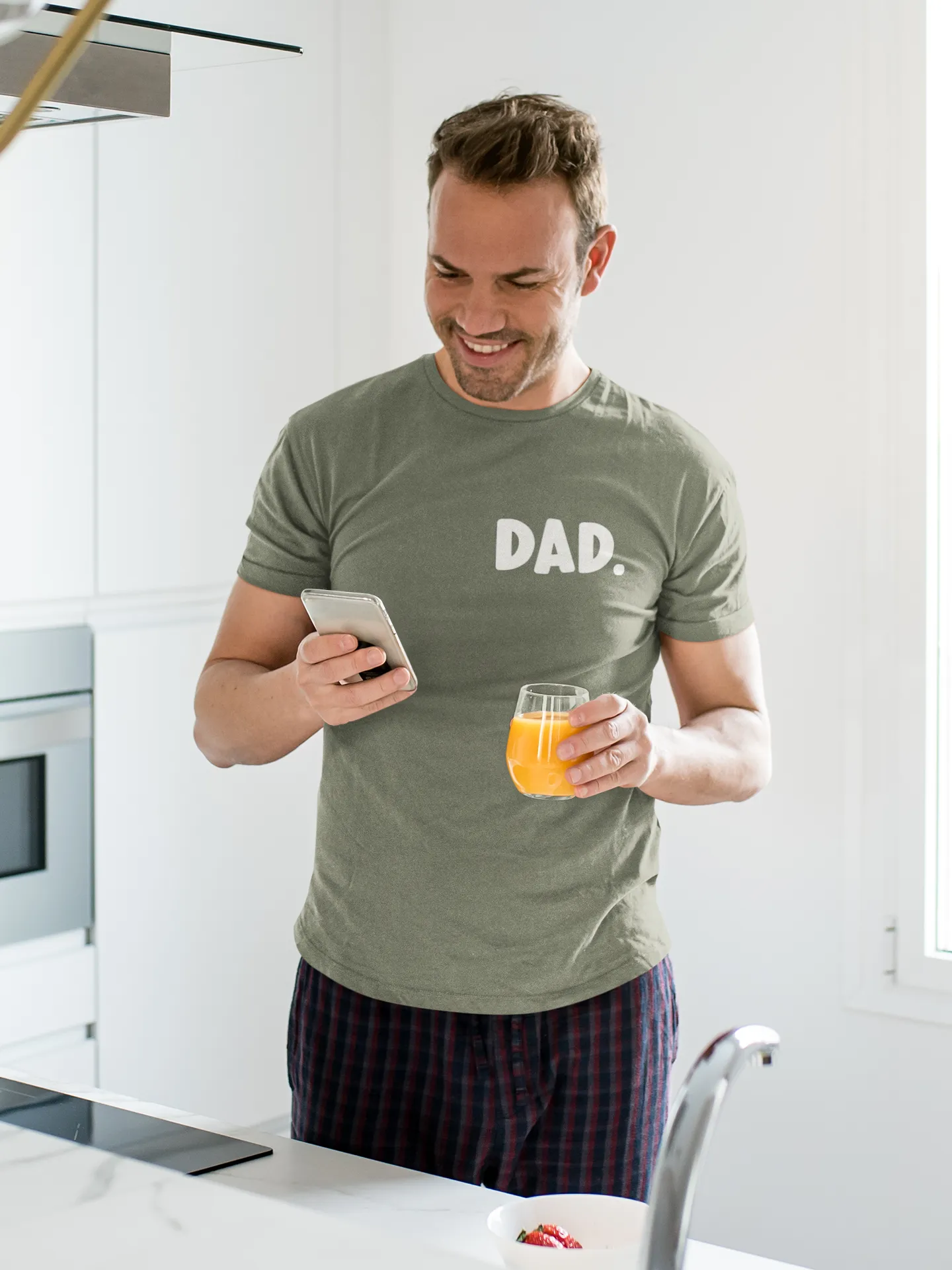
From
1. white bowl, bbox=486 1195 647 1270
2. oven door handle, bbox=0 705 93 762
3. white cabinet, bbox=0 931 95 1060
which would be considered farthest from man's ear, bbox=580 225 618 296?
white cabinet, bbox=0 931 95 1060

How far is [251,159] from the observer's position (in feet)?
8.82

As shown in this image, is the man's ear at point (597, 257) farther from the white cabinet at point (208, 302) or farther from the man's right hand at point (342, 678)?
the white cabinet at point (208, 302)

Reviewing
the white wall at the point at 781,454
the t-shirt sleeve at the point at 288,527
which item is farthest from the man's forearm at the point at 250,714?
the white wall at the point at 781,454

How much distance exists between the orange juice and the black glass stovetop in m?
0.41

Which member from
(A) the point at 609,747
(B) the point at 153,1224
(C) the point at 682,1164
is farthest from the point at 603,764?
(B) the point at 153,1224

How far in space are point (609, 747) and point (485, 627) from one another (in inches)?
8.2

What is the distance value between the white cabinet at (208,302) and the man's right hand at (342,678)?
120cm

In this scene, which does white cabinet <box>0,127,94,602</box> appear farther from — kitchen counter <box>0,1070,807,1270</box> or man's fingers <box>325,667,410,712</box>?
kitchen counter <box>0,1070,807,1270</box>

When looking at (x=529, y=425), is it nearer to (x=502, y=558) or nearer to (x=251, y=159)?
(x=502, y=558)

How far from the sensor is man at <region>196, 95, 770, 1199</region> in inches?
56.6

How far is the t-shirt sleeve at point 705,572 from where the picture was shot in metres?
1.54

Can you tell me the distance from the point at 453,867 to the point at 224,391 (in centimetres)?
148

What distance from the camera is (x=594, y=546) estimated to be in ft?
4.93

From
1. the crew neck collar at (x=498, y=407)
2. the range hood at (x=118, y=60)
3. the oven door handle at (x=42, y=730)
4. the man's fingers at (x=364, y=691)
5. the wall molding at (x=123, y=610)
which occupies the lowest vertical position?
the oven door handle at (x=42, y=730)
